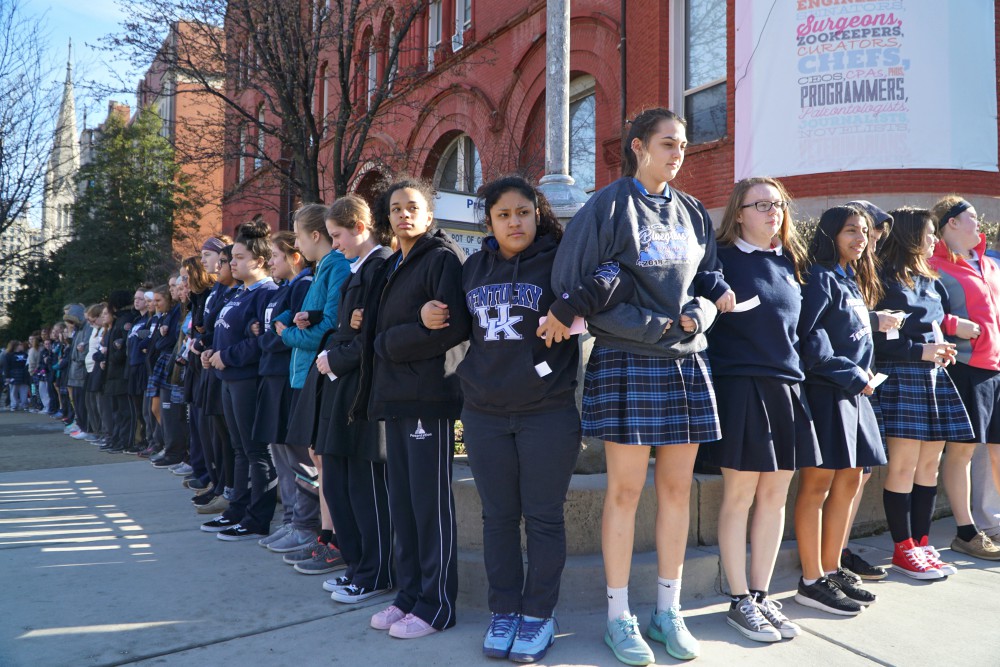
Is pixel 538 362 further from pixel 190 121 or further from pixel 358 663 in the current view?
pixel 190 121

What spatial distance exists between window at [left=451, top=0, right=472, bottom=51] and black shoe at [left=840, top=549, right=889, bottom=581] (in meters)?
13.8

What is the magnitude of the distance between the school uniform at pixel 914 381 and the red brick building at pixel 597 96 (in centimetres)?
503

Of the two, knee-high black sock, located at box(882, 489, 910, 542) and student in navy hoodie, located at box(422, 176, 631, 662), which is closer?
student in navy hoodie, located at box(422, 176, 631, 662)

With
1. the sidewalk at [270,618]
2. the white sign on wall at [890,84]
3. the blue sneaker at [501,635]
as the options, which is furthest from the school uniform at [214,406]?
the white sign on wall at [890,84]

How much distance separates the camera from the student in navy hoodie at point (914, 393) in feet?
13.8

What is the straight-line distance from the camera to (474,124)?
49.2 feet

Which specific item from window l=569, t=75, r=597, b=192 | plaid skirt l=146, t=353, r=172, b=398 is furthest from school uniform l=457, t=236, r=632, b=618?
window l=569, t=75, r=597, b=192

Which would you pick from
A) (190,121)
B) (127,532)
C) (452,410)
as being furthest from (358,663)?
(190,121)

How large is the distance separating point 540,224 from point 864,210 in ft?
6.21

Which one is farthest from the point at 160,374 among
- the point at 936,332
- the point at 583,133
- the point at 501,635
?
the point at 583,133

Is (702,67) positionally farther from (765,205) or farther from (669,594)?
(669,594)

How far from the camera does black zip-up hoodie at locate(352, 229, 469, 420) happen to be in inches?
136

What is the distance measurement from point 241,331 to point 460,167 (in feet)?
36.5

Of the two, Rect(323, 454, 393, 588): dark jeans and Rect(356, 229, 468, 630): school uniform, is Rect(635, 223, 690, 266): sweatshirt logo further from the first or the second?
Rect(323, 454, 393, 588): dark jeans
